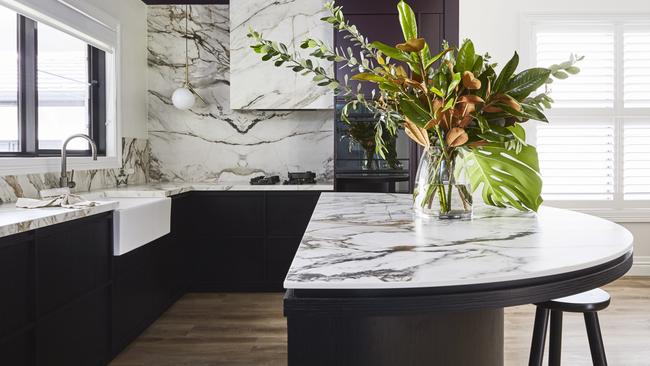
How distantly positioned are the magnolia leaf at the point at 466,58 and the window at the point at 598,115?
3.67m

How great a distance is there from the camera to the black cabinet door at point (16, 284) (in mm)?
1937

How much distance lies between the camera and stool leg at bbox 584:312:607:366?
1764 mm

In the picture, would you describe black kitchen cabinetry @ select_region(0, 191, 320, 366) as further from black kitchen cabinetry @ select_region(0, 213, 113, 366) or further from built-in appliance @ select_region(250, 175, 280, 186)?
built-in appliance @ select_region(250, 175, 280, 186)

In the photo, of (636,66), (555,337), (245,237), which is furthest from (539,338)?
(636,66)

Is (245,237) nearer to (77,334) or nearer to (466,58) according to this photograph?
(77,334)

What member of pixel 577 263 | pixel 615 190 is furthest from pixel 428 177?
pixel 615 190

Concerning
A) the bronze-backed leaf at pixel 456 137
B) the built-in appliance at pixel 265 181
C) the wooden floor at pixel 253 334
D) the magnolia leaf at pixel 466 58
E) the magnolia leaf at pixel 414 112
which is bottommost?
the wooden floor at pixel 253 334

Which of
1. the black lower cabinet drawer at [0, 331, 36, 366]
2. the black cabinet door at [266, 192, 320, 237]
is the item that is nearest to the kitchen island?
the black lower cabinet drawer at [0, 331, 36, 366]

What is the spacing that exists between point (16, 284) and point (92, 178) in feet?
5.87

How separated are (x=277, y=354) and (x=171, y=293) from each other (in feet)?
4.11

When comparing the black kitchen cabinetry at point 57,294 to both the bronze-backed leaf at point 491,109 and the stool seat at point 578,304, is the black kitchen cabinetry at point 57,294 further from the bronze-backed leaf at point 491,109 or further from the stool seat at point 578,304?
the stool seat at point 578,304

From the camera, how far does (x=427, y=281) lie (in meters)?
0.90

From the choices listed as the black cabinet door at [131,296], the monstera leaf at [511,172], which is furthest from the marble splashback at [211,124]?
the monstera leaf at [511,172]

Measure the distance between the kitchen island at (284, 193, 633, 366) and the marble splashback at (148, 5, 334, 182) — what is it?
10.9 ft
